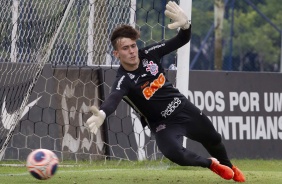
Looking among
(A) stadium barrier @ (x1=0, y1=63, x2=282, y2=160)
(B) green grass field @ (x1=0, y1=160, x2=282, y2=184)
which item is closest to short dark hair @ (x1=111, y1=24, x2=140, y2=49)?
(B) green grass field @ (x1=0, y1=160, x2=282, y2=184)

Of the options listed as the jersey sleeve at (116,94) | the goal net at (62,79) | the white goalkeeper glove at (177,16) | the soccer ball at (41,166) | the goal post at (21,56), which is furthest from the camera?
the goal net at (62,79)

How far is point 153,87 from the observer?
11609mm

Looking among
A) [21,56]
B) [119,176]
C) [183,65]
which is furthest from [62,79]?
[119,176]

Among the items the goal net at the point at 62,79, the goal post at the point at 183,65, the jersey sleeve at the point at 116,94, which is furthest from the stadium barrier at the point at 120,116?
the jersey sleeve at the point at 116,94

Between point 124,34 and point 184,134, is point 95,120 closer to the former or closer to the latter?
point 124,34

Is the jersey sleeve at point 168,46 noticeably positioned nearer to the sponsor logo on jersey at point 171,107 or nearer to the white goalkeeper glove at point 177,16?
the white goalkeeper glove at point 177,16

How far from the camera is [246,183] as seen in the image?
1184 cm

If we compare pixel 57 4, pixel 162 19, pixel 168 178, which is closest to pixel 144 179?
pixel 168 178

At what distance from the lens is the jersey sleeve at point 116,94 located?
10734 mm

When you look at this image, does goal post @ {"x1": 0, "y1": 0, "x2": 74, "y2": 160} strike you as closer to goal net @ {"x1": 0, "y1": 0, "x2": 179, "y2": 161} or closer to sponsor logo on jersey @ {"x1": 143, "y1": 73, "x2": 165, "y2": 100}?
goal net @ {"x1": 0, "y1": 0, "x2": 179, "y2": 161}

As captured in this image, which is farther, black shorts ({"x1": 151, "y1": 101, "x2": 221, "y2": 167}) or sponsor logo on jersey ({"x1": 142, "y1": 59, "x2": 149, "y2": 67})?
sponsor logo on jersey ({"x1": 142, "y1": 59, "x2": 149, "y2": 67})

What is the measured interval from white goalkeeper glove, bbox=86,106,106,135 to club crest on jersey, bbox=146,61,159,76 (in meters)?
1.42

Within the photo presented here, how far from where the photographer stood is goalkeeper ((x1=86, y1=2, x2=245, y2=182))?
37.6ft

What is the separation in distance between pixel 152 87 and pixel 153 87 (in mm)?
14
